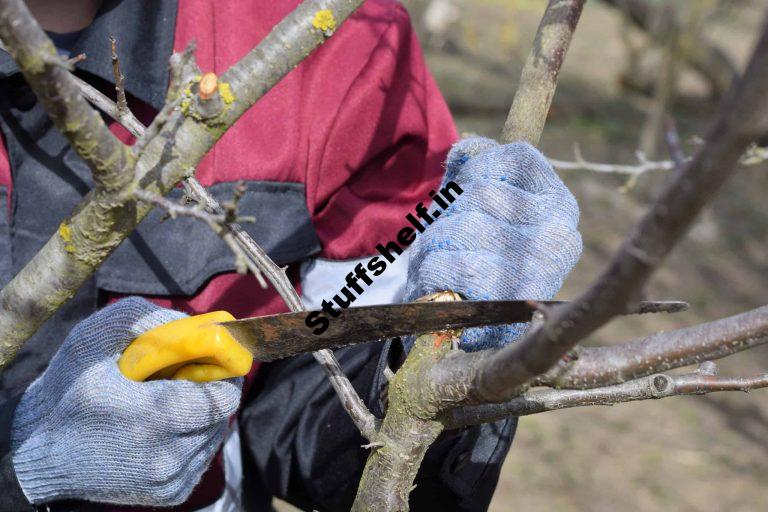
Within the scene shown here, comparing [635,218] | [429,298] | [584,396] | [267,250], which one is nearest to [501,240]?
[429,298]

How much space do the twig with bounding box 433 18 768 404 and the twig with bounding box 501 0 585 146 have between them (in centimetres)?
58

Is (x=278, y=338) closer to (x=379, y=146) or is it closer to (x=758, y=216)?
(x=379, y=146)

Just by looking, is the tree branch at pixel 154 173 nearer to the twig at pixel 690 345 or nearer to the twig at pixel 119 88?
the twig at pixel 119 88

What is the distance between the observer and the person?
108 centimetres

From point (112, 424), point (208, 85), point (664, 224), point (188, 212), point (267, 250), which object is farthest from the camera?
point (267, 250)

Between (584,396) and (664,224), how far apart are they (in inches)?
20.3

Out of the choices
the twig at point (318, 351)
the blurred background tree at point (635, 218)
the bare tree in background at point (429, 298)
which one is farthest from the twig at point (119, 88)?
the blurred background tree at point (635, 218)

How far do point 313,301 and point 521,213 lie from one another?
0.54 metres

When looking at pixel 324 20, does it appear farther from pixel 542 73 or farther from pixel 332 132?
pixel 332 132

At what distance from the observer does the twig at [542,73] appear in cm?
115

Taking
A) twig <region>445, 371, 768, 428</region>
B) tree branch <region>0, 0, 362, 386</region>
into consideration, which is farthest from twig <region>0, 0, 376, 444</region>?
twig <region>445, 371, 768, 428</region>

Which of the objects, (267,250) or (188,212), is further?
(267,250)

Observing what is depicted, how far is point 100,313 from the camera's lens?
1.12m

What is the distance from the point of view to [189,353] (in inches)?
40.1
